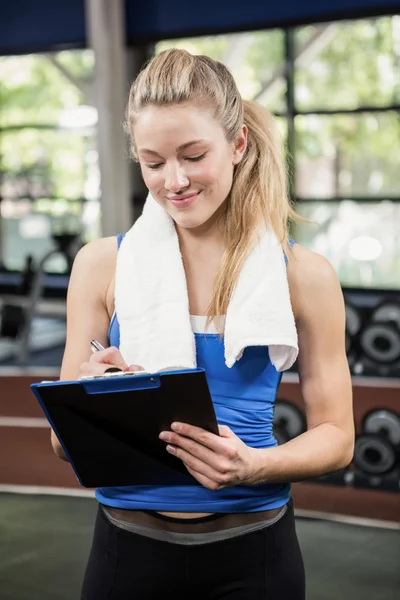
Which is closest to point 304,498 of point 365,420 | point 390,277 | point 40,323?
point 365,420

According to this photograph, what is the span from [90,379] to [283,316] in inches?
11.0

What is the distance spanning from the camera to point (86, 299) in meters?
1.20

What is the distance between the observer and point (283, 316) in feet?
3.73

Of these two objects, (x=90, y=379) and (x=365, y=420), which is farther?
(x=365, y=420)

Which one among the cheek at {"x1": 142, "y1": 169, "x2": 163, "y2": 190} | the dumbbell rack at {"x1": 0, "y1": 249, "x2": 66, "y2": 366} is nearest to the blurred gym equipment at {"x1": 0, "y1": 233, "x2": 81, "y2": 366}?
the dumbbell rack at {"x1": 0, "y1": 249, "x2": 66, "y2": 366}

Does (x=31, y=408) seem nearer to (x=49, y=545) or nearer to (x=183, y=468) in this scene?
(x=49, y=545)

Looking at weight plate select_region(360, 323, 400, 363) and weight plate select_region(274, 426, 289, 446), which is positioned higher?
weight plate select_region(360, 323, 400, 363)

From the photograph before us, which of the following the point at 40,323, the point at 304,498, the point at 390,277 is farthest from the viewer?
the point at 390,277

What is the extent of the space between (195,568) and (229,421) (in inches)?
7.6

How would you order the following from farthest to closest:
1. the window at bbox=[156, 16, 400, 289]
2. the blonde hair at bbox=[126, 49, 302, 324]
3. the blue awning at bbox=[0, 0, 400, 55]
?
the window at bbox=[156, 16, 400, 289] < the blue awning at bbox=[0, 0, 400, 55] < the blonde hair at bbox=[126, 49, 302, 324]

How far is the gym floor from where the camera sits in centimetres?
297

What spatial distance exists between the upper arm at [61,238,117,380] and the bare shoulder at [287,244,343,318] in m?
0.25

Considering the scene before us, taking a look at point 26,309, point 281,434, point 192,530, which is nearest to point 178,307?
point 192,530

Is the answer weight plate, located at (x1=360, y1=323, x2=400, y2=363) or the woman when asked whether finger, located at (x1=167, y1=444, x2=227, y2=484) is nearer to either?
the woman
